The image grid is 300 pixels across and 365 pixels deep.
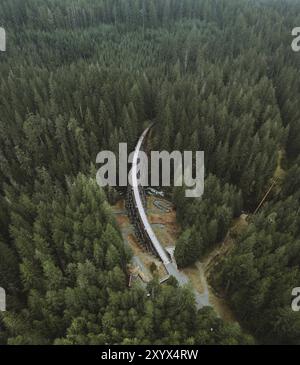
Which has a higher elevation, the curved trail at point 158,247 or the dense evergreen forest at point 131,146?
the dense evergreen forest at point 131,146

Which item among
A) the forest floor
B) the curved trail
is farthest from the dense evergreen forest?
the curved trail

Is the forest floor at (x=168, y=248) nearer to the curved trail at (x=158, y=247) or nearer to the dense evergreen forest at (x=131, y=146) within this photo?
the curved trail at (x=158, y=247)

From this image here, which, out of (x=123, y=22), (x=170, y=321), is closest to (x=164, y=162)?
(x=170, y=321)

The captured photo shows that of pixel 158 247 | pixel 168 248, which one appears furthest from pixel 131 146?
pixel 158 247

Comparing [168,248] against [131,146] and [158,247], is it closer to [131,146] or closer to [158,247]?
[158,247]

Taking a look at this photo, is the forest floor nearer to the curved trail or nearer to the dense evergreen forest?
the curved trail

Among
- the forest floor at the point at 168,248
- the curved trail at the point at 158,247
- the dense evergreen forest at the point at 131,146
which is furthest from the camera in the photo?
the forest floor at the point at 168,248

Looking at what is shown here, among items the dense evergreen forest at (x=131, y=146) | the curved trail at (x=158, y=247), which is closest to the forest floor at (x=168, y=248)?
the curved trail at (x=158, y=247)
